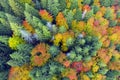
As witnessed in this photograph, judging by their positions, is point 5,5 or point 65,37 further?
point 5,5

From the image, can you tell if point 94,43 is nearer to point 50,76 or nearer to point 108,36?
point 108,36

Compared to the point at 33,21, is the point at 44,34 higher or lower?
lower

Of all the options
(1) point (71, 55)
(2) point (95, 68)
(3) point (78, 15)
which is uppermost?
(3) point (78, 15)

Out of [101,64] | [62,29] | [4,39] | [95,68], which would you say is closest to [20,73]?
[4,39]

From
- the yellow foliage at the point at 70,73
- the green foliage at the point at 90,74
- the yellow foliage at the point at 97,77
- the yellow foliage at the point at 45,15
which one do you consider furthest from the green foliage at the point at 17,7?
the yellow foliage at the point at 97,77

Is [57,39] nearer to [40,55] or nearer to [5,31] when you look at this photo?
[40,55]

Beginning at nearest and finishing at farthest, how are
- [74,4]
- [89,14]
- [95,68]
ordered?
[95,68] → [89,14] → [74,4]

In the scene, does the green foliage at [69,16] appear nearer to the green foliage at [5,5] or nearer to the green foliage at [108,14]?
the green foliage at [108,14]
